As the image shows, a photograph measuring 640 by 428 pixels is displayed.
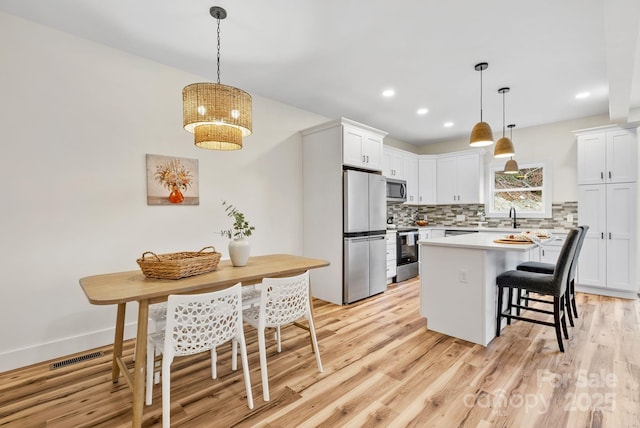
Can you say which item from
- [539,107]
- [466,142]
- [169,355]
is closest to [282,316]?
[169,355]

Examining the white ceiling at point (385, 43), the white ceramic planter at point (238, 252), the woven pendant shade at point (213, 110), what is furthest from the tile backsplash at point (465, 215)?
the woven pendant shade at point (213, 110)

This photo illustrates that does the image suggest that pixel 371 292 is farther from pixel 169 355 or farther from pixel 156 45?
pixel 156 45

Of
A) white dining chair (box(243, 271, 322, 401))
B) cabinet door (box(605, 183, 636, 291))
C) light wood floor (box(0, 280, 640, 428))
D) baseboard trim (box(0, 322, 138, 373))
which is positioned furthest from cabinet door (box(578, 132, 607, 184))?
baseboard trim (box(0, 322, 138, 373))

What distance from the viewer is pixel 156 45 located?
2797mm

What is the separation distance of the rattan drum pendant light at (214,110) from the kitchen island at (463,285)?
2.11 meters

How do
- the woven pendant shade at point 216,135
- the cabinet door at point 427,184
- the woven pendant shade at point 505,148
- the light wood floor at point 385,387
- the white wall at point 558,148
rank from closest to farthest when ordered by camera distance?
the light wood floor at point 385,387, the woven pendant shade at point 216,135, the woven pendant shade at point 505,148, the white wall at point 558,148, the cabinet door at point 427,184

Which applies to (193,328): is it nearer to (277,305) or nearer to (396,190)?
(277,305)

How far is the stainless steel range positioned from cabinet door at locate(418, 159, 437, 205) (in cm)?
97

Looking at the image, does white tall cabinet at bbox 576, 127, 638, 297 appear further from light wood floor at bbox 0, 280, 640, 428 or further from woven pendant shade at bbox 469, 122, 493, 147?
woven pendant shade at bbox 469, 122, 493, 147

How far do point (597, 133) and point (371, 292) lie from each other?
390 centimetres

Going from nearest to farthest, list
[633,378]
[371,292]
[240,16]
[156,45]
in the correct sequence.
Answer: [633,378] < [240,16] < [156,45] < [371,292]

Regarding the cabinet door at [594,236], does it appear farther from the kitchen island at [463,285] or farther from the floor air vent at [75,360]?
the floor air vent at [75,360]

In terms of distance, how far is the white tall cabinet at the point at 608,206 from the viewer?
4074 millimetres

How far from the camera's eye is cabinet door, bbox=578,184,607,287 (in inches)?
168
